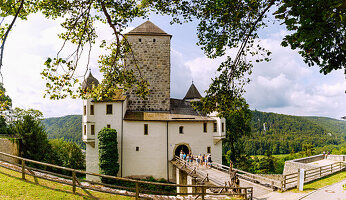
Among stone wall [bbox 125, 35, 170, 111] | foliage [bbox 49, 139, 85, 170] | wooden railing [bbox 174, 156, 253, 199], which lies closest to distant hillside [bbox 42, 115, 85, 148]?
foliage [bbox 49, 139, 85, 170]

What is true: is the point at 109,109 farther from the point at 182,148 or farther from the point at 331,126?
the point at 331,126

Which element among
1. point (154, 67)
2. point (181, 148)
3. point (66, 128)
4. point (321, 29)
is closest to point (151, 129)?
point (181, 148)

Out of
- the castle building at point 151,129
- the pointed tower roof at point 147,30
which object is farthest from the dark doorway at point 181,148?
the pointed tower roof at point 147,30

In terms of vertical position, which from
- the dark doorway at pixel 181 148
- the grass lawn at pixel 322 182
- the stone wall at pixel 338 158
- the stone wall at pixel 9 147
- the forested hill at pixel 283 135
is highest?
the stone wall at pixel 9 147

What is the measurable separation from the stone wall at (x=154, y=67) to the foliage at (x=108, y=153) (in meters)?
5.50

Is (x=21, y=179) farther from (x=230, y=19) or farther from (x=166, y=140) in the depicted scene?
(x=166, y=140)

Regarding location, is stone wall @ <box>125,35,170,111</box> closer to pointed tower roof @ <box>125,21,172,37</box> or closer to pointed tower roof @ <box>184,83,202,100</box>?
pointed tower roof @ <box>125,21,172,37</box>

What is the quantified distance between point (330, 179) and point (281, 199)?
773cm

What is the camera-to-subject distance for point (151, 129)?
24297 mm

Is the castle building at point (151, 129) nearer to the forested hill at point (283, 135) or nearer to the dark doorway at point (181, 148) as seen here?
the dark doorway at point (181, 148)

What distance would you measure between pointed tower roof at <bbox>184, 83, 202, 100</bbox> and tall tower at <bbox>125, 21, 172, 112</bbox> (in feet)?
13.0

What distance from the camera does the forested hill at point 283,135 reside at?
9906 cm

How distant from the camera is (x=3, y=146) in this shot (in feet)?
55.8

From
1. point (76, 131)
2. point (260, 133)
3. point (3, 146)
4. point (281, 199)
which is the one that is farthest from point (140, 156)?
point (260, 133)
